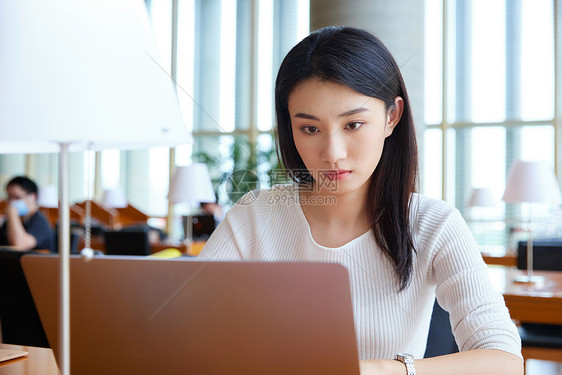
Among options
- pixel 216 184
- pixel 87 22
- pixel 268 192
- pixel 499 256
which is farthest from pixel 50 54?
pixel 216 184

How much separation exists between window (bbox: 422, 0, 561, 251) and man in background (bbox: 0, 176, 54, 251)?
4.25 m

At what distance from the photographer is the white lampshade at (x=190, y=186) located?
4.05 meters

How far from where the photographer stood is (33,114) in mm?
544

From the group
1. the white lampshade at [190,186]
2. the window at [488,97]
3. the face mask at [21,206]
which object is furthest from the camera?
the window at [488,97]

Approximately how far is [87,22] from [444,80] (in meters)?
6.77

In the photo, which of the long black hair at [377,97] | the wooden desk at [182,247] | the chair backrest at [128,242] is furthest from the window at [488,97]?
the long black hair at [377,97]

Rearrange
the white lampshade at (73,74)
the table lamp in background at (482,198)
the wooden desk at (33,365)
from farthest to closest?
the table lamp in background at (482,198), the wooden desk at (33,365), the white lampshade at (73,74)

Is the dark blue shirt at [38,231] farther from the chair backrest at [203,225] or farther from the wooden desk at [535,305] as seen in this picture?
the wooden desk at [535,305]

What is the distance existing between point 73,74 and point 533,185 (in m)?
2.83

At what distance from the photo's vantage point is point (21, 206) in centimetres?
462

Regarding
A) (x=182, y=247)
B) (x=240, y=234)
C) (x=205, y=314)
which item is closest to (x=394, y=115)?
(x=240, y=234)

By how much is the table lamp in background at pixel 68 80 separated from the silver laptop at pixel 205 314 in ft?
0.17

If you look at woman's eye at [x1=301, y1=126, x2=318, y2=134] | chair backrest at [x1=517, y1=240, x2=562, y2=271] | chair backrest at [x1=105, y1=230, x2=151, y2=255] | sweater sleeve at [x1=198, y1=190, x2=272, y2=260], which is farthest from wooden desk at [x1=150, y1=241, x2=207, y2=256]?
woman's eye at [x1=301, y1=126, x2=318, y2=134]

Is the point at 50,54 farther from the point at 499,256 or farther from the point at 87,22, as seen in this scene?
the point at 499,256
